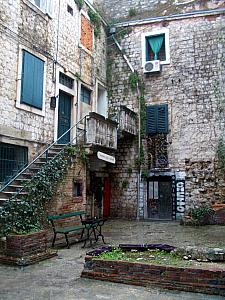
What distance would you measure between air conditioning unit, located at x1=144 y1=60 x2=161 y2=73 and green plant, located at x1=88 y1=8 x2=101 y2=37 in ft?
9.24

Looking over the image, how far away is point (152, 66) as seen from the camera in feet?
50.5

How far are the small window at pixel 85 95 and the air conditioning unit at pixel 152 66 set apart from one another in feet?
10.2

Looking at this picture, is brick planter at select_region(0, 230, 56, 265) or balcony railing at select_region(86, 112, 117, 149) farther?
balcony railing at select_region(86, 112, 117, 149)

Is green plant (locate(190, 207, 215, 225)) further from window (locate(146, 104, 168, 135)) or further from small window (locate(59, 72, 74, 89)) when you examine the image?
small window (locate(59, 72, 74, 89))

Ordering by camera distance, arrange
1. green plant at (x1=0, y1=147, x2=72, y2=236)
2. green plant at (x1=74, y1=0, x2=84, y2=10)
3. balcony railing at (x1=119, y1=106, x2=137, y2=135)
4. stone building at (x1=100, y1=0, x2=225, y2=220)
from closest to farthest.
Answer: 1. green plant at (x1=0, y1=147, x2=72, y2=236)
2. green plant at (x1=74, y1=0, x2=84, y2=10)
3. balcony railing at (x1=119, y1=106, x2=137, y2=135)
4. stone building at (x1=100, y1=0, x2=225, y2=220)

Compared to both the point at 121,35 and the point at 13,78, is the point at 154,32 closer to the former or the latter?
the point at 121,35

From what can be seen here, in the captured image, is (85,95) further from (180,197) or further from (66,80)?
(180,197)

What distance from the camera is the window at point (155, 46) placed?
15469mm

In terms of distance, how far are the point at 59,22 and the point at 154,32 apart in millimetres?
5263

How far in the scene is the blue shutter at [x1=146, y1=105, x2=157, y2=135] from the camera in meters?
15.1

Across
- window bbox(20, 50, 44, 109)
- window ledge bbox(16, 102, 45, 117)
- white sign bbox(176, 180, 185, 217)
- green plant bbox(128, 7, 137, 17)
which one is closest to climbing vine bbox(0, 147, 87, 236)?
window ledge bbox(16, 102, 45, 117)

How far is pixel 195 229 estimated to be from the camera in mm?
11695

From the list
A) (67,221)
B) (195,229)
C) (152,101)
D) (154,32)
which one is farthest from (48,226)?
(154,32)

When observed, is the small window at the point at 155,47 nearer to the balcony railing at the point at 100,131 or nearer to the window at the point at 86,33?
the window at the point at 86,33
